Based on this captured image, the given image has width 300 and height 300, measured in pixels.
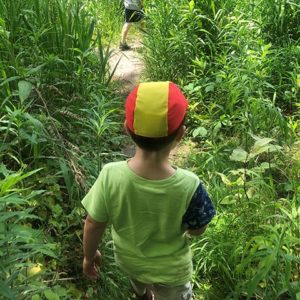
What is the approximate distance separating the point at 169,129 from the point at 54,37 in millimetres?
2141

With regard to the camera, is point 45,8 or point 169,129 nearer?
point 169,129

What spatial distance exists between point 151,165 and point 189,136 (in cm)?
240

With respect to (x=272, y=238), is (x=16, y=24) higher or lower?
higher

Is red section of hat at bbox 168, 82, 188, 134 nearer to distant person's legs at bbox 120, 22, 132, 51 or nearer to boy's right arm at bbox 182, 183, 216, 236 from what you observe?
boy's right arm at bbox 182, 183, 216, 236

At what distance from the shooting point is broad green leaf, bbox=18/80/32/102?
2530 mm

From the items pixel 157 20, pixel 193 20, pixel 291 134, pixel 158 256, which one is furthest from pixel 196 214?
pixel 157 20

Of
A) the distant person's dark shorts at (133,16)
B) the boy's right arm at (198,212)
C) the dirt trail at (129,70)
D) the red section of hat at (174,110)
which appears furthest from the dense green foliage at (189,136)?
the distant person's dark shorts at (133,16)

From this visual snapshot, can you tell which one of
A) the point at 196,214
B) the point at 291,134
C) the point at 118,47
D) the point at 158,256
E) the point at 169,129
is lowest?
the point at 118,47

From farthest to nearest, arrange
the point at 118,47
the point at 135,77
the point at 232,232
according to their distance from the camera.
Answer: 1. the point at 118,47
2. the point at 135,77
3. the point at 232,232

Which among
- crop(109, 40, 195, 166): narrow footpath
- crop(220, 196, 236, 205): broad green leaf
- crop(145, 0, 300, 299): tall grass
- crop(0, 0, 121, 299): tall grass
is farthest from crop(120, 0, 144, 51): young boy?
crop(220, 196, 236, 205): broad green leaf

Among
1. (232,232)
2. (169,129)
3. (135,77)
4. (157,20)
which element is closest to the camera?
(169,129)

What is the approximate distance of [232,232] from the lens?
245 centimetres

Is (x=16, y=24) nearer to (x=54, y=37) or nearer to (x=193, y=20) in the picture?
(x=54, y=37)

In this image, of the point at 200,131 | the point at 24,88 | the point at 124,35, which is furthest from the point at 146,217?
the point at 124,35
